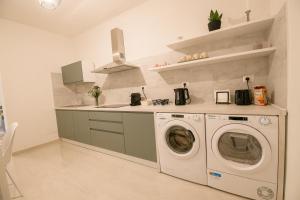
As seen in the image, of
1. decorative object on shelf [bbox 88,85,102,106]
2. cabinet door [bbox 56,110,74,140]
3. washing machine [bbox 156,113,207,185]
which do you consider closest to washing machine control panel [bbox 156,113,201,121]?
washing machine [bbox 156,113,207,185]

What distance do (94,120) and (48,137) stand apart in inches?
63.9

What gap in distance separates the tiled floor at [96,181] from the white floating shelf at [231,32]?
5.51 ft

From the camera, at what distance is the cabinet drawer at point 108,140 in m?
2.22

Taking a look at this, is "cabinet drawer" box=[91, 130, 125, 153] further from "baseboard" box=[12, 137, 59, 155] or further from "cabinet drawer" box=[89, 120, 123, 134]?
"baseboard" box=[12, 137, 59, 155]

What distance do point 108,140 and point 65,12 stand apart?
244 cm

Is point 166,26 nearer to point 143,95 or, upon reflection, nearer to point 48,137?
point 143,95

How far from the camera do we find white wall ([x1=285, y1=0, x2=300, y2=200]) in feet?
3.13

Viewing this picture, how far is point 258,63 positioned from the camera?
Result: 167 centimetres

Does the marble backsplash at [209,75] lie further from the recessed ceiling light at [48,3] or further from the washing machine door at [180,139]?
the recessed ceiling light at [48,3]

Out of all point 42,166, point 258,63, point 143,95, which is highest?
point 258,63

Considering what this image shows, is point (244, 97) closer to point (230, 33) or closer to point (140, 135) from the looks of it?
point (230, 33)

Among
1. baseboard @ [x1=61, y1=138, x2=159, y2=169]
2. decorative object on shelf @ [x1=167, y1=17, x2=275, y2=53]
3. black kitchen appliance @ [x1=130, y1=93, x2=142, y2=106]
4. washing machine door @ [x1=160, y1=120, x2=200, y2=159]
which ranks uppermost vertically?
decorative object on shelf @ [x1=167, y1=17, x2=275, y2=53]

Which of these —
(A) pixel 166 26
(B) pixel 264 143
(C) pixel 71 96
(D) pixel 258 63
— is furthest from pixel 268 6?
(C) pixel 71 96

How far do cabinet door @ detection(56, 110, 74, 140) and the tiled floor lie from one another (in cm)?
68
